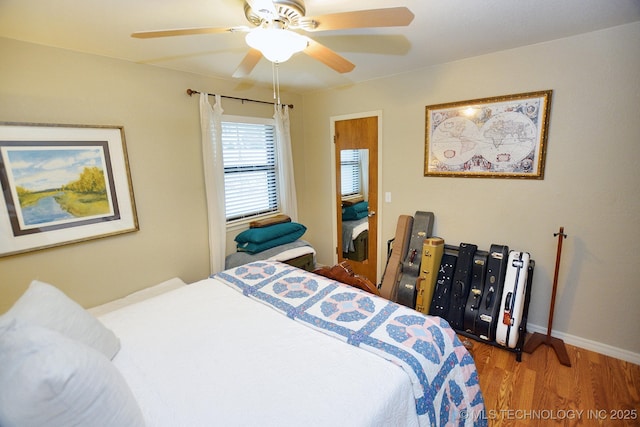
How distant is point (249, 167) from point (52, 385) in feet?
9.29

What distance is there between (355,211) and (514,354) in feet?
6.75

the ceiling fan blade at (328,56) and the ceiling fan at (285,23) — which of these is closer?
the ceiling fan at (285,23)

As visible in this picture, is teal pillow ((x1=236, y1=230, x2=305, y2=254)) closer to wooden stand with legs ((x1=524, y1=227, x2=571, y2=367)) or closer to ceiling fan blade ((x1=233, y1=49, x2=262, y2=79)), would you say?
ceiling fan blade ((x1=233, y1=49, x2=262, y2=79))

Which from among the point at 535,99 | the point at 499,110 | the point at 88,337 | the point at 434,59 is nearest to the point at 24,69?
the point at 88,337

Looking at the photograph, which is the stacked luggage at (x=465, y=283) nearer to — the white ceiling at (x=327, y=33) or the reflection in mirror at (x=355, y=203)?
the reflection in mirror at (x=355, y=203)

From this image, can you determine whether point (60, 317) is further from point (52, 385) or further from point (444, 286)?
point (444, 286)

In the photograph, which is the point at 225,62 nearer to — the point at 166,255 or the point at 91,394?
the point at 166,255

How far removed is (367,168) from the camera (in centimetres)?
334

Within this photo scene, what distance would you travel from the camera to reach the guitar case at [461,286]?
251cm

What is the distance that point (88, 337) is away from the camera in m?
1.29

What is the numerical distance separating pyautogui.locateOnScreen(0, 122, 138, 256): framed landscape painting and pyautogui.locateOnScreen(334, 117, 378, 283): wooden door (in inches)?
87.8

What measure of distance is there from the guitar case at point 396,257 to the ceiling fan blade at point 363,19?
208cm

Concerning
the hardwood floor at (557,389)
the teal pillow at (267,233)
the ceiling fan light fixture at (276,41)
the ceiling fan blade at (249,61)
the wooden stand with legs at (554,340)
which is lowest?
the hardwood floor at (557,389)

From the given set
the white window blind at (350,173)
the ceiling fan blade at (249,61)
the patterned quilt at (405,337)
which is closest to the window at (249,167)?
the white window blind at (350,173)
